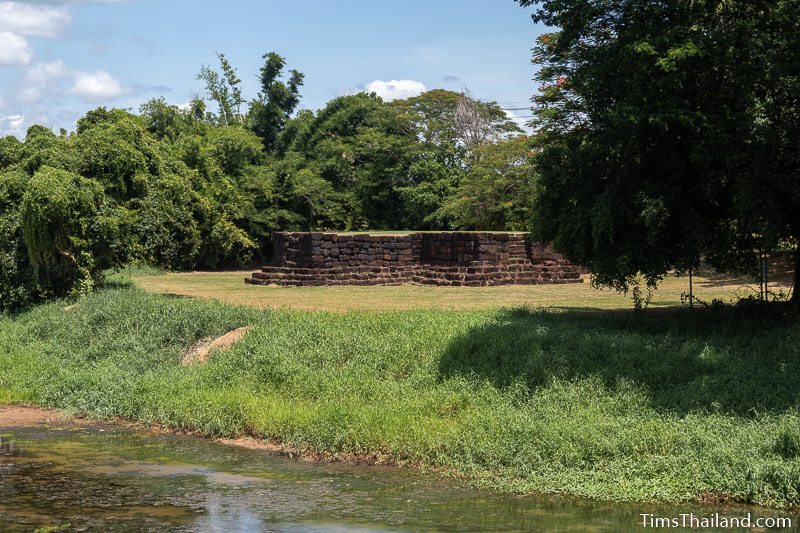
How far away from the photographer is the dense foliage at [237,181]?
20875mm

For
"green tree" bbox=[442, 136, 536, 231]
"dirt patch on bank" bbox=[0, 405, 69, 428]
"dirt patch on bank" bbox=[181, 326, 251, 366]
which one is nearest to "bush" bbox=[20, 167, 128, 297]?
"dirt patch on bank" bbox=[181, 326, 251, 366]

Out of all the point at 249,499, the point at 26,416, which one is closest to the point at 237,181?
the point at 26,416

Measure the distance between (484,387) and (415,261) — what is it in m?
15.3

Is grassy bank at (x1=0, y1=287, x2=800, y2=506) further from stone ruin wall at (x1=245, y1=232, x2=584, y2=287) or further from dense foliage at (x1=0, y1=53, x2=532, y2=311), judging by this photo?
stone ruin wall at (x1=245, y1=232, x2=584, y2=287)

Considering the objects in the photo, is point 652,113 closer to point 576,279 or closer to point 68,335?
point 68,335

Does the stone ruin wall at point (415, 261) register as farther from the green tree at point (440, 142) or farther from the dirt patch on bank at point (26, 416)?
the dirt patch on bank at point (26, 416)

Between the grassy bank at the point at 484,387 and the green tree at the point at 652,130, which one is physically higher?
the green tree at the point at 652,130

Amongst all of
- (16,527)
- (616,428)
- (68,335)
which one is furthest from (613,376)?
(68,335)

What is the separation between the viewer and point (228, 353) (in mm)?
15133

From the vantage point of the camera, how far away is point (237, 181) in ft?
117

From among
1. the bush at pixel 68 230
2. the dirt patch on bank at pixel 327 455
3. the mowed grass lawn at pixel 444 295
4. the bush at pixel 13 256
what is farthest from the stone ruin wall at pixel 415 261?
the dirt patch on bank at pixel 327 455

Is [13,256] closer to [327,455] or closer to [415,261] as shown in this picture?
[415,261]

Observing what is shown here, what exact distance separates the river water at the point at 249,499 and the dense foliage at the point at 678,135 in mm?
5554

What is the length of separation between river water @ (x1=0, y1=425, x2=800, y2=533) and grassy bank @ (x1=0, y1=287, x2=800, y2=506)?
1.50 feet
